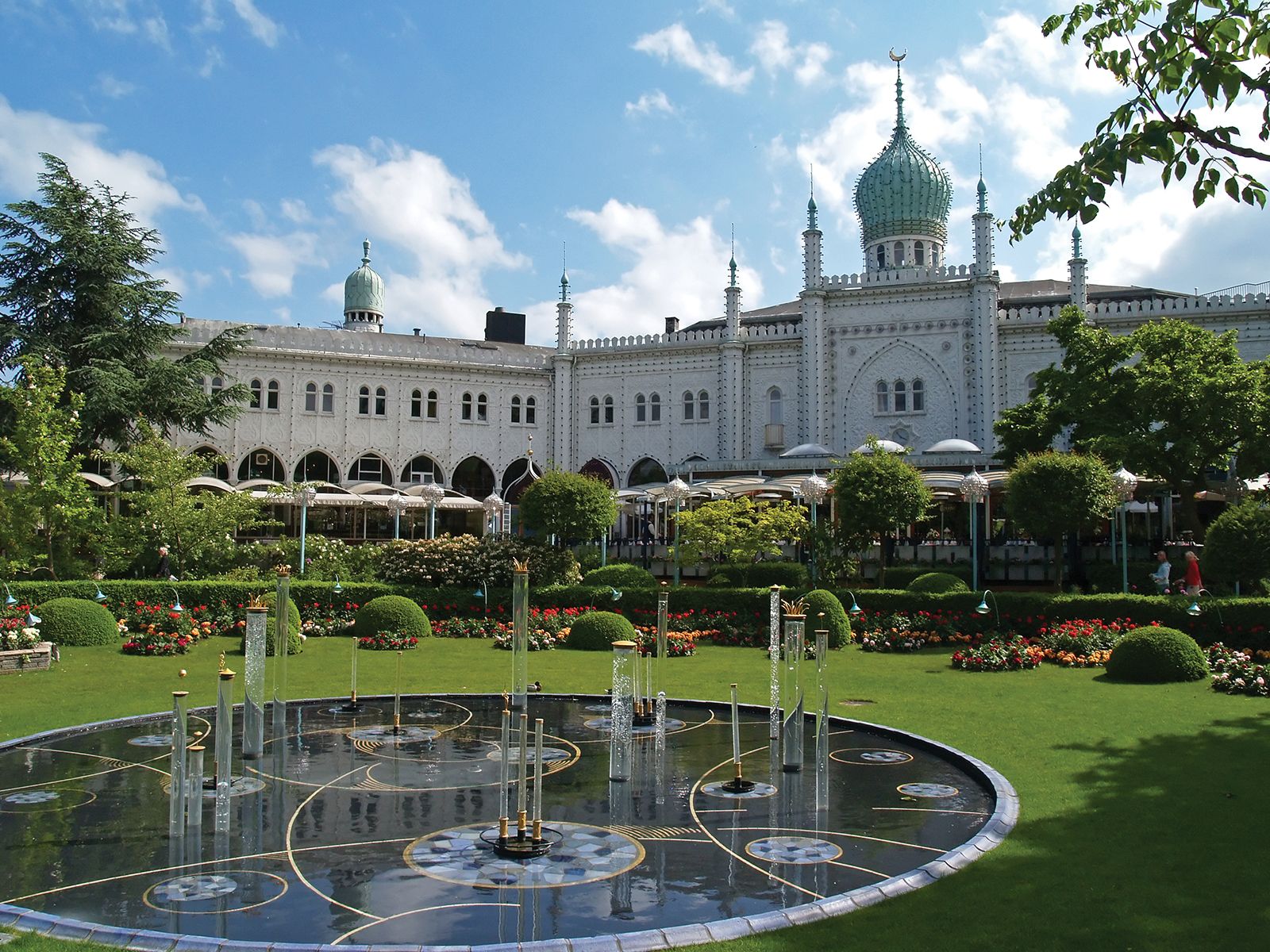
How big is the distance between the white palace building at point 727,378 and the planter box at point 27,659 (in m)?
21.8

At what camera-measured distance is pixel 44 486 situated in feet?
72.9

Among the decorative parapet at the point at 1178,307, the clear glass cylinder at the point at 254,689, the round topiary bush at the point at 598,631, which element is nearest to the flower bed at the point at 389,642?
the round topiary bush at the point at 598,631

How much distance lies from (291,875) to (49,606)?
48.1 feet

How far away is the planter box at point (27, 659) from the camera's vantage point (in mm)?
16141

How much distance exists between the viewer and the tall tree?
30.6 metres

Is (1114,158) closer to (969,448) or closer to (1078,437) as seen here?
(1078,437)

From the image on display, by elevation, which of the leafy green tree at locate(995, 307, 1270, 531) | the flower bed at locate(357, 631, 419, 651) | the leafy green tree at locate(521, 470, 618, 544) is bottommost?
the flower bed at locate(357, 631, 419, 651)

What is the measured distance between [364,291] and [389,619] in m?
43.1

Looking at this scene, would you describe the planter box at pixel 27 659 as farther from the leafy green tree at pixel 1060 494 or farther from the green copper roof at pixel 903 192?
the green copper roof at pixel 903 192

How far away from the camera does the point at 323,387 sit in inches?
1699

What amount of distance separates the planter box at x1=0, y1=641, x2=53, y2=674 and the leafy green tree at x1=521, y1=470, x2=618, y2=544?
→ 40.1 ft

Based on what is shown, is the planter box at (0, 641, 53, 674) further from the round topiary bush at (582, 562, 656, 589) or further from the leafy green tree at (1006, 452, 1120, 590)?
the leafy green tree at (1006, 452, 1120, 590)

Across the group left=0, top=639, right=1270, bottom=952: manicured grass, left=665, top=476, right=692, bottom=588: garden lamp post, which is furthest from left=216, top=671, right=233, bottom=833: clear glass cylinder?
left=665, top=476, right=692, bottom=588: garden lamp post

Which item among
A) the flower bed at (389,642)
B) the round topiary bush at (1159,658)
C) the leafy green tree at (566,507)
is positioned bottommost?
the flower bed at (389,642)
